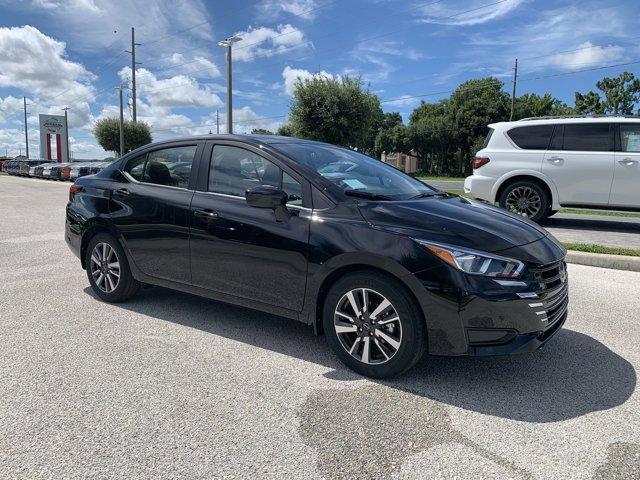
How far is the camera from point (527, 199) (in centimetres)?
934

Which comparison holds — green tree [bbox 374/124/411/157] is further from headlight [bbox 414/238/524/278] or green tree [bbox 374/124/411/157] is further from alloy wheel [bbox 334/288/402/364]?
headlight [bbox 414/238/524/278]

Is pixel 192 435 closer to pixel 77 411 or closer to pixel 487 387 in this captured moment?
pixel 77 411

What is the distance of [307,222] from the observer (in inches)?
134

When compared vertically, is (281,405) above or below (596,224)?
below

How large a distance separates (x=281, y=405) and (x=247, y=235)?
1279 millimetres

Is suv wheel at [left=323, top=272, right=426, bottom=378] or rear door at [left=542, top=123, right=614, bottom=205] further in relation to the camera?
rear door at [left=542, top=123, right=614, bottom=205]

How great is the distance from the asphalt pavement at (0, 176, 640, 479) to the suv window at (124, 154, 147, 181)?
1278mm

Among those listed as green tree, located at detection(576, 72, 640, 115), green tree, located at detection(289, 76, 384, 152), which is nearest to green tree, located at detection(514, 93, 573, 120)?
green tree, located at detection(576, 72, 640, 115)

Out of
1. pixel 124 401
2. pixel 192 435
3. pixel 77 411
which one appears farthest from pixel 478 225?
pixel 77 411

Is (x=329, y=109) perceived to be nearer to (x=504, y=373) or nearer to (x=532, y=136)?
(x=532, y=136)

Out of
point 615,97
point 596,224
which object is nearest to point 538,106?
point 615,97

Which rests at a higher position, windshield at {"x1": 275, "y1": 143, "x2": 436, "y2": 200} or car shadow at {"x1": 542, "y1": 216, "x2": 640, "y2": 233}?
windshield at {"x1": 275, "y1": 143, "x2": 436, "y2": 200}

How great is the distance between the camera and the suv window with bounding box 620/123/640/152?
852 cm

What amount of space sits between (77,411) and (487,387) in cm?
243
